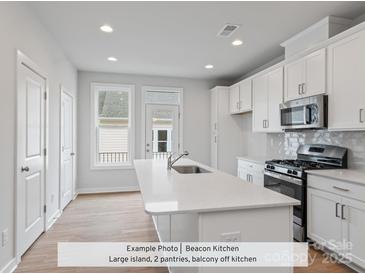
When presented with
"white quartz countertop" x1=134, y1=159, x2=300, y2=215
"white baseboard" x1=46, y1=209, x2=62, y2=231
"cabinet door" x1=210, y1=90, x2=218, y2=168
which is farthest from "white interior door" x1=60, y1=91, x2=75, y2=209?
"cabinet door" x1=210, y1=90, x2=218, y2=168

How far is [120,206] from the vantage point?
13.8ft

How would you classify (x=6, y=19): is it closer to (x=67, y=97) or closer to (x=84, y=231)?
(x=67, y=97)

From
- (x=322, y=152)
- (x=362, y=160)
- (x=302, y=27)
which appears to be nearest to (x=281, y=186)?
(x=322, y=152)

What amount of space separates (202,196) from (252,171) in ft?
8.48

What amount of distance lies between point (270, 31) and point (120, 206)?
12.2 feet

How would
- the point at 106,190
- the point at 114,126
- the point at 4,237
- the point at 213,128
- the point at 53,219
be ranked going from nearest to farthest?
the point at 4,237, the point at 53,219, the point at 106,190, the point at 114,126, the point at 213,128

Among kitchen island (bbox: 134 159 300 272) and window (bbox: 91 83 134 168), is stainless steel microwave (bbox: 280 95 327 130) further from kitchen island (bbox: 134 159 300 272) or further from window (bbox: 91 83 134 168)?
window (bbox: 91 83 134 168)

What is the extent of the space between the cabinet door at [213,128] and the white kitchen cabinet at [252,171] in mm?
1006

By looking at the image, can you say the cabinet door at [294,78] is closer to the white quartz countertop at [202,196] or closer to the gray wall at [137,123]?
the white quartz countertop at [202,196]

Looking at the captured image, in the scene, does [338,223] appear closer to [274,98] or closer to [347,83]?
[347,83]

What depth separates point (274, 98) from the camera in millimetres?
3633

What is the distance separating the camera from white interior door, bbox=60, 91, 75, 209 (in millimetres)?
3913

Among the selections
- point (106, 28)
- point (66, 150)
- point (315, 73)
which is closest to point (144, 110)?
point (66, 150)

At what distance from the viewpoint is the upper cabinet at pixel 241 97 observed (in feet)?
14.5
